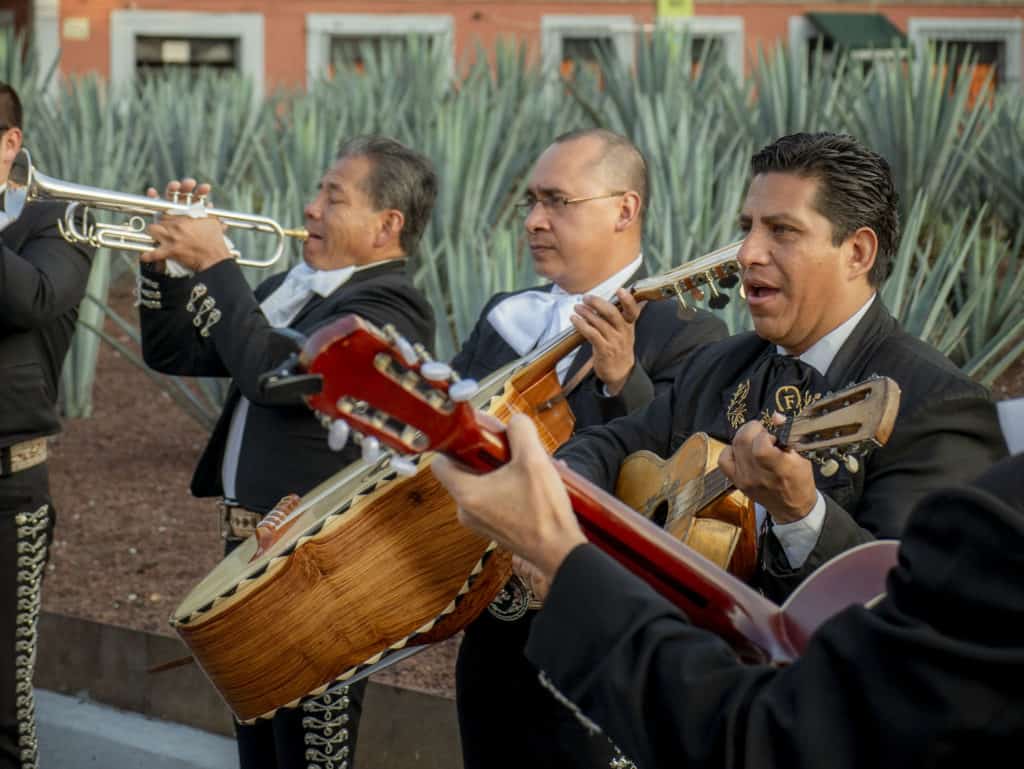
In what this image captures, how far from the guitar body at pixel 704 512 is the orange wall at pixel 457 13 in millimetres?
20811

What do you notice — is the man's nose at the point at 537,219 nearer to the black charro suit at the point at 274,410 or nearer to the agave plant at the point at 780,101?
the black charro suit at the point at 274,410

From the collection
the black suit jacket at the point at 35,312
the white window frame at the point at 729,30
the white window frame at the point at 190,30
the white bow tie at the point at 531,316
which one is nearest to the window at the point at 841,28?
the white window frame at the point at 729,30

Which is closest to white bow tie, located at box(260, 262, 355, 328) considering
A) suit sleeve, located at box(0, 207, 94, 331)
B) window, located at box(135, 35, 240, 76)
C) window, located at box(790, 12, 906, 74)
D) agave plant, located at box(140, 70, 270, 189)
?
suit sleeve, located at box(0, 207, 94, 331)

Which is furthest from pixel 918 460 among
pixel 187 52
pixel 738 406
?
pixel 187 52

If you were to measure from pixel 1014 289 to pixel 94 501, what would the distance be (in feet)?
14.1

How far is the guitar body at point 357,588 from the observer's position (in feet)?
9.91

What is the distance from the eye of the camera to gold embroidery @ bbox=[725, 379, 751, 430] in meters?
2.88

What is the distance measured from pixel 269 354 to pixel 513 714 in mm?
1039

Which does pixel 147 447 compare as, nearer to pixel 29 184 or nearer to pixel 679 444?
pixel 29 184

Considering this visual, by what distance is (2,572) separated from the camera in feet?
13.5

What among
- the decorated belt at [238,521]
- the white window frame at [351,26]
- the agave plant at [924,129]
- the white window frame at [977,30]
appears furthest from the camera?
the white window frame at [977,30]

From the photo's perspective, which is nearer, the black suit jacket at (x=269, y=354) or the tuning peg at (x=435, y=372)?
the tuning peg at (x=435, y=372)

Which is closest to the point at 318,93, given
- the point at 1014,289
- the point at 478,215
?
the point at 478,215

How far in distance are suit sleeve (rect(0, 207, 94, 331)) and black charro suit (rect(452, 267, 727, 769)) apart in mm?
1453
